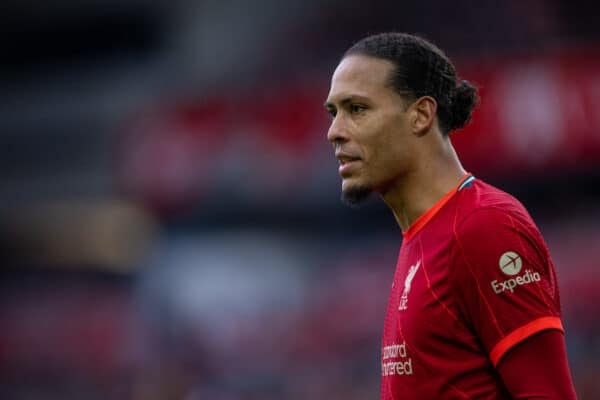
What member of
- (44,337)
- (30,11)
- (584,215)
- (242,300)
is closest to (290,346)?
(242,300)

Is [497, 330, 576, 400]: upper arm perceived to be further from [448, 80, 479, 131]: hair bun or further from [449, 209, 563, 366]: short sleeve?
[448, 80, 479, 131]: hair bun

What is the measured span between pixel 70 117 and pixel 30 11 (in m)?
2.98

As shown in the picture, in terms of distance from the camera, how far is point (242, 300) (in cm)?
1395

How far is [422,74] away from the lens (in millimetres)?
3043

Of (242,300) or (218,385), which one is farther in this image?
(242,300)

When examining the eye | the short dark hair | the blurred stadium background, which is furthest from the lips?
the blurred stadium background

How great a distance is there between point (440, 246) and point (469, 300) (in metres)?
0.23

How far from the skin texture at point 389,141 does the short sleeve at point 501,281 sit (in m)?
0.43

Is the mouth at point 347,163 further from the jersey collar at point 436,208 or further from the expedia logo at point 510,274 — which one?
the expedia logo at point 510,274

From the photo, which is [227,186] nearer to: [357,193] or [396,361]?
[357,193]

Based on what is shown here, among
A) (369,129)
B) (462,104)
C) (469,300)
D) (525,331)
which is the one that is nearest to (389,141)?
(369,129)

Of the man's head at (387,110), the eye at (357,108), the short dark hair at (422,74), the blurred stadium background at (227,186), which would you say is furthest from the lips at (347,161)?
the blurred stadium background at (227,186)

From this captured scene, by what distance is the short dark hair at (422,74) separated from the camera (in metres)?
3.02

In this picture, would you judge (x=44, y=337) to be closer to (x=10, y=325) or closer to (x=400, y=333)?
(x=10, y=325)
